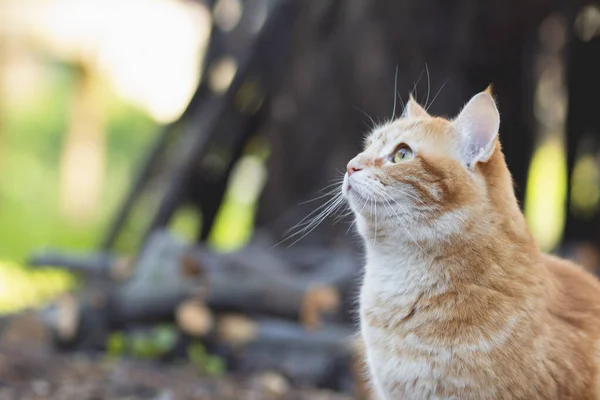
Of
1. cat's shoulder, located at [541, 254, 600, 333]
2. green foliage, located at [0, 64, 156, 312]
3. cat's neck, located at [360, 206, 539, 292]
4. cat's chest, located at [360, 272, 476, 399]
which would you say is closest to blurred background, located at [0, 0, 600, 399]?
cat's shoulder, located at [541, 254, 600, 333]

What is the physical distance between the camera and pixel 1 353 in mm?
3859

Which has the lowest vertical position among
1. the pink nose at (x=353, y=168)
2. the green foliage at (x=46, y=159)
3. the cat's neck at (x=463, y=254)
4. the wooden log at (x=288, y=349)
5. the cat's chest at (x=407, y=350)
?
the cat's chest at (x=407, y=350)

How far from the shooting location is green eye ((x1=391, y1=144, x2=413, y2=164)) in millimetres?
2459

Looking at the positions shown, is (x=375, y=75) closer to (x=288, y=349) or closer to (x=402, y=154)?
(x=288, y=349)

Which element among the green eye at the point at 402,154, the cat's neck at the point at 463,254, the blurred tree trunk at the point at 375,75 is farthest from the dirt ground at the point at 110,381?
the green eye at the point at 402,154

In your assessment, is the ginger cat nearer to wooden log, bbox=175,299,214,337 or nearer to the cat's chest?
the cat's chest

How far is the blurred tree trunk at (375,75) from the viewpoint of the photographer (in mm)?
4973

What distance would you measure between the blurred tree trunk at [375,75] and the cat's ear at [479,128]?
2295mm

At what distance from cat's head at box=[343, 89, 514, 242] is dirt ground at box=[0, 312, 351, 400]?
1.67 meters

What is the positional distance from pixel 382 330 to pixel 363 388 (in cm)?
144

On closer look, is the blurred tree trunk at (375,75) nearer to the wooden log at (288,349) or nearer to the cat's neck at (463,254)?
the wooden log at (288,349)

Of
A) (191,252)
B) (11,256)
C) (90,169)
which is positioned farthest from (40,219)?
(191,252)

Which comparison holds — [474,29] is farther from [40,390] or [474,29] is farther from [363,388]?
[40,390]

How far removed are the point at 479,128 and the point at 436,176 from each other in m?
0.19
